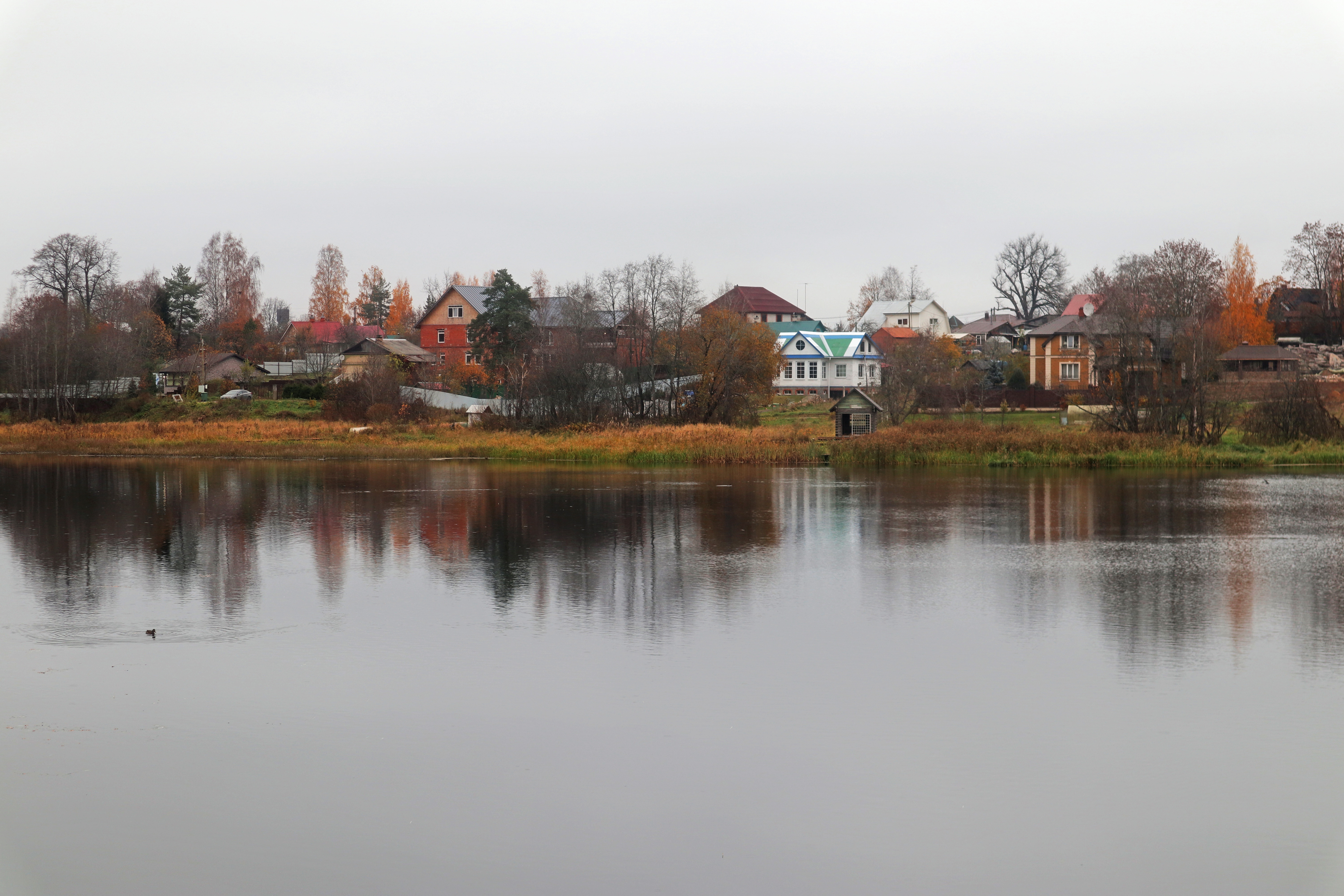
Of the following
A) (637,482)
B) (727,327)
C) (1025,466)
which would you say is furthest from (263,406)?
(1025,466)

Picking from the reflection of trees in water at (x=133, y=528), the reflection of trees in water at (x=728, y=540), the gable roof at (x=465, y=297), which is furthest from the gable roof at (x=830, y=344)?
the reflection of trees in water at (x=133, y=528)

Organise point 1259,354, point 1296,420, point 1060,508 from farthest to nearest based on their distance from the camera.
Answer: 1. point 1259,354
2. point 1296,420
3. point 1060,508

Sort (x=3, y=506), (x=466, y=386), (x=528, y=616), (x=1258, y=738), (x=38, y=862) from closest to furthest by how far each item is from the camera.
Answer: (x=38, y=862)
(x=1258, y=738)
(x=528, y=616)
(x=3, y=506)
(x=466, y=386)

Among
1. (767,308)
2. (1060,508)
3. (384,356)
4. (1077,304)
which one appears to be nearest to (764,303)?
(767,308)

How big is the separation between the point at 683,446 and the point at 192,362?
139 feet

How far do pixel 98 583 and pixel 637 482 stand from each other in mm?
19421

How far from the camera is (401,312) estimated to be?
118 metres

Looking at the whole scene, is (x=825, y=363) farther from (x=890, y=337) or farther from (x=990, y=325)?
(x=990, y=325)

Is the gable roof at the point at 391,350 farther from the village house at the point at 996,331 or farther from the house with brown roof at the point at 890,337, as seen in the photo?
the village house at the point at 996,331

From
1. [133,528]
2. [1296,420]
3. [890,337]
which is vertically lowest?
[133,528]

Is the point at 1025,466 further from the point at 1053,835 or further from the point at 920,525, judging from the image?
the point at 1053,835

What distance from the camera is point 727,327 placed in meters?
57.4

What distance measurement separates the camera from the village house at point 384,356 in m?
68.7

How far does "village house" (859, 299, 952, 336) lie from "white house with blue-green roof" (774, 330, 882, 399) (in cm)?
2811
